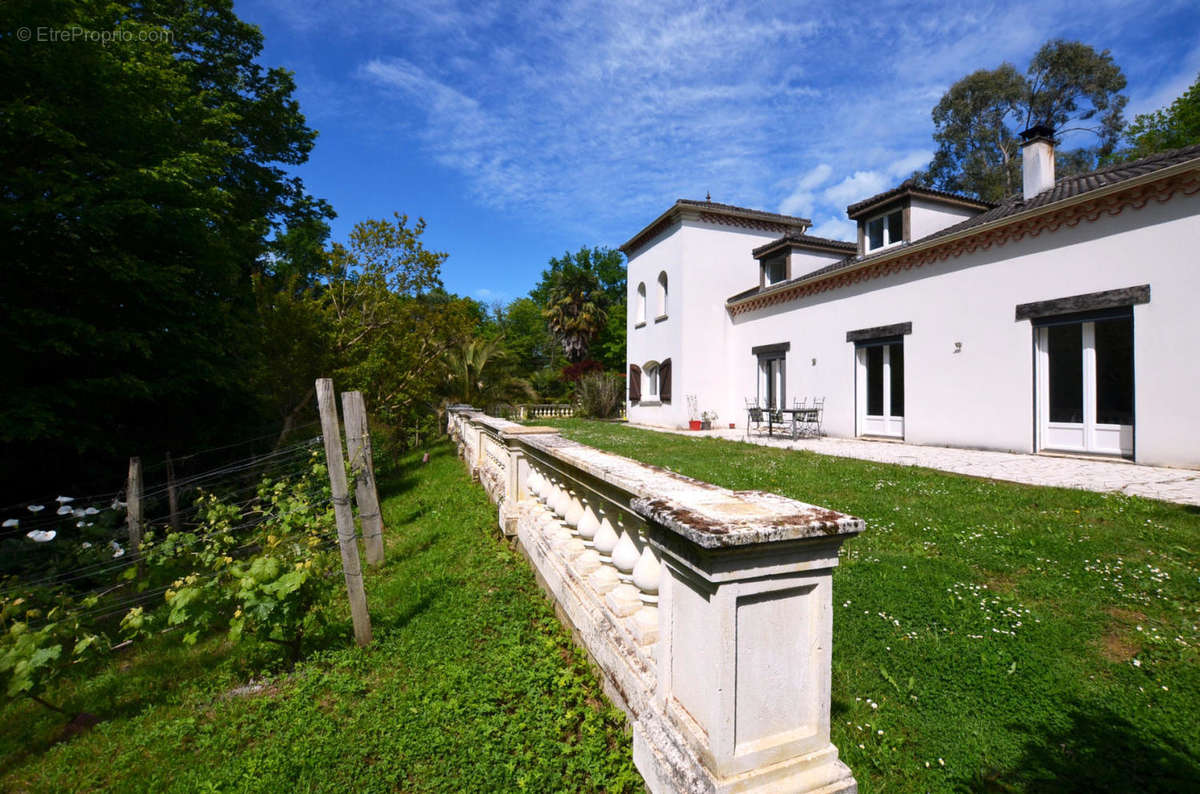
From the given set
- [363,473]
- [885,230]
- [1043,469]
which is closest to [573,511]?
[363,473]

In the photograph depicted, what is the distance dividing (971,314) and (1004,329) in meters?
0.69

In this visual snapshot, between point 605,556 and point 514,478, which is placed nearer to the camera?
point 605,556

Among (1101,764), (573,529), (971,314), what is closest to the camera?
(1101,764)

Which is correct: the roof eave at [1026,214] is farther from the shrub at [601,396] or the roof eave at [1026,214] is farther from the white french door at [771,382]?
the shrub at [601,396]

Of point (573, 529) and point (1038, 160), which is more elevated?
point (1038, 160)

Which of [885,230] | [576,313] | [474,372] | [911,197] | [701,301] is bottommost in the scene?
[474,372]

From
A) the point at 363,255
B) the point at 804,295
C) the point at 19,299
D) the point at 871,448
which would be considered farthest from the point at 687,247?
the point at 19,299

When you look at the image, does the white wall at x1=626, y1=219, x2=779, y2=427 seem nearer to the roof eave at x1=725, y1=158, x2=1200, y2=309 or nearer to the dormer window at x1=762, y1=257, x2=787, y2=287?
the dormer window at x1=762, y1=257, x2=787, y2=287

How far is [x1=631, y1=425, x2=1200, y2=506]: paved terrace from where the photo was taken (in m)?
→ 5.86

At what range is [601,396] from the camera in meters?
22.4

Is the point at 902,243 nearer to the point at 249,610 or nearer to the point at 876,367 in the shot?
the point at 876,367

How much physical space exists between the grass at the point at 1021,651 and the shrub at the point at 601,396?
17708mm

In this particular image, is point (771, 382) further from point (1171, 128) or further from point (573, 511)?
point (1171, 128)

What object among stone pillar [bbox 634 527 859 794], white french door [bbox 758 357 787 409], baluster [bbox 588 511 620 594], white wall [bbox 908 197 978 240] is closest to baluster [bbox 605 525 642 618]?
baluster [bbox 588 511 620 594]
